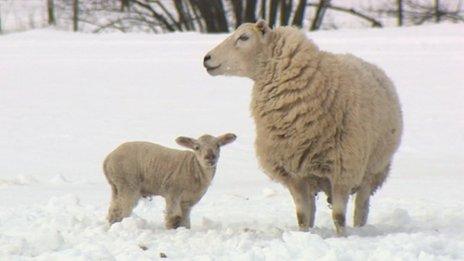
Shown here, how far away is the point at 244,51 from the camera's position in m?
8.25

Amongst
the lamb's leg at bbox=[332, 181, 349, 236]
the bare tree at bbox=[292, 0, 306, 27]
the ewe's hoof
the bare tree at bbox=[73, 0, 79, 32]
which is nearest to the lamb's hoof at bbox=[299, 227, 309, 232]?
the lamb's leg at bbox=[332, 181, 349, 236]

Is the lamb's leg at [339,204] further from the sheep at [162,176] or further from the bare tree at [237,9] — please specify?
the bare tree at [237,9]

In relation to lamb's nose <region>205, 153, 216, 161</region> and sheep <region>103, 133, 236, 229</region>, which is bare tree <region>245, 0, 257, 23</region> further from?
lamb's nose <region>205, 153, 216, 161</region>

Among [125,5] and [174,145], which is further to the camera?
[125,5]

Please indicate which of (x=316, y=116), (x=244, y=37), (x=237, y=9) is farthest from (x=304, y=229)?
(x=237, y=9)

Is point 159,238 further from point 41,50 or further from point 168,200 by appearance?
point 41,50

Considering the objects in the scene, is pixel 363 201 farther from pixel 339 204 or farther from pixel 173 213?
pixel 173 213

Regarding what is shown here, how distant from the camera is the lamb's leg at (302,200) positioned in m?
8.14

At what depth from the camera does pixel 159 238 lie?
750 cm

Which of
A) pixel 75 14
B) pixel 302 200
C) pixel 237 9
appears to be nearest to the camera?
pixel 302 200

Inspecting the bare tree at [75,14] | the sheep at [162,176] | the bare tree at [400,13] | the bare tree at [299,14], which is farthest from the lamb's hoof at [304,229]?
the bare tree at [75,14]

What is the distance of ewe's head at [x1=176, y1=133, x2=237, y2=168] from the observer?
27.4 ft

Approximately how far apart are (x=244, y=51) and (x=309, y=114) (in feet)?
2.43

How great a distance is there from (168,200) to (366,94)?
5.63 ft
